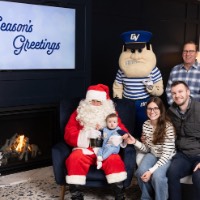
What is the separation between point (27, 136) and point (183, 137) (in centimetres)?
176

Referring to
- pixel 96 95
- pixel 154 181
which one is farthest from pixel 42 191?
pixel 154 181

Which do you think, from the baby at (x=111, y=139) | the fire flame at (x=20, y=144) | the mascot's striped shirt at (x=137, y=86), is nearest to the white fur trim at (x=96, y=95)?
the baby at (x=111, y=139)

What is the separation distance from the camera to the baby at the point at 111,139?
2596 mm

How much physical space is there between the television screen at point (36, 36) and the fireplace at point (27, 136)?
0.45 metres

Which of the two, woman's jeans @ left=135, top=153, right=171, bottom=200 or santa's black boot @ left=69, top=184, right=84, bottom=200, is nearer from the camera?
woman's jeans @ left=135, top=153, right=171, bottom=200

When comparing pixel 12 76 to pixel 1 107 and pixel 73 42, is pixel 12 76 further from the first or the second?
pixel 73 42

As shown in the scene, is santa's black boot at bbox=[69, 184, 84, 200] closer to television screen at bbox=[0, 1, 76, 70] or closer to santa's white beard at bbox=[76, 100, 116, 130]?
santa's white beard at bbox=[76, 100, 116, 130]

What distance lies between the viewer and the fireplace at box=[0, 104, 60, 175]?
3.39 meters

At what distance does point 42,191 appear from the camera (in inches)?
119

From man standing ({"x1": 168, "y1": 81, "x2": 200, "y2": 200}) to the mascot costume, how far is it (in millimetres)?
703

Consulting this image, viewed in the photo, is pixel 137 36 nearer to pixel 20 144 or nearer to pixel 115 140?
pixel 115 140

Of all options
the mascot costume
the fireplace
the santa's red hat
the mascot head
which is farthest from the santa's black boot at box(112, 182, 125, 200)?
the fireplace

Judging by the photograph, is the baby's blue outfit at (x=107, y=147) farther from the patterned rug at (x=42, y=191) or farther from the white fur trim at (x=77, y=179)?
the patterned rug at (x=42, y=191)

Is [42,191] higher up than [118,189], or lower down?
lower down
